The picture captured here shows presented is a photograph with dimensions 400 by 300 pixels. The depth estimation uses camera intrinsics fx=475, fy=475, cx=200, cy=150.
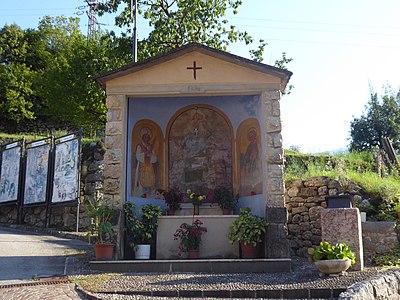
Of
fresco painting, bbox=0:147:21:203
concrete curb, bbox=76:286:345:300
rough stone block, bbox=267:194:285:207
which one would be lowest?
concrete curb, bbox=76:286:345:300

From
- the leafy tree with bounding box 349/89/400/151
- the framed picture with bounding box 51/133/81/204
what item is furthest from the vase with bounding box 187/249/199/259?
the leafy tree with bounding box 349/89/400/151

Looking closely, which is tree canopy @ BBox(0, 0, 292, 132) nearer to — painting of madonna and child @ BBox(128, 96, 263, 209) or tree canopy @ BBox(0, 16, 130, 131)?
tree canopy @ BBox(0, 16, 130, 131)

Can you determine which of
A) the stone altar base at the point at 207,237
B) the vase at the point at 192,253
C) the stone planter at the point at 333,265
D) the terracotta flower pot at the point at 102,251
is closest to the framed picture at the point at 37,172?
the stone altar base at the point at 207,237

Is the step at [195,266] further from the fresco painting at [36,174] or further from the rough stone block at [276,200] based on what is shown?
the fresco painting at [36,174]

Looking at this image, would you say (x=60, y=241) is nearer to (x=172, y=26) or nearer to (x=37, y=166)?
(x=37, y=166)

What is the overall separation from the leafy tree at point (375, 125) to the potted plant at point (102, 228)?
1768cm

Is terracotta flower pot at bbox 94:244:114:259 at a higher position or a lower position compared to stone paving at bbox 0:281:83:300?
higher

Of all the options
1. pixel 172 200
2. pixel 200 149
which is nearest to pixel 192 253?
pixel 172 200

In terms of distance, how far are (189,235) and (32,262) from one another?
2905mm

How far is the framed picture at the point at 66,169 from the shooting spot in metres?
12.8

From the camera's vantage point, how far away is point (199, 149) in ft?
36.4

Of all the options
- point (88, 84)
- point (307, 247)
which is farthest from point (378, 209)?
point (88, 84)

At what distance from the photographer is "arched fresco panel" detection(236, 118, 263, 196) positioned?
10.1 metres

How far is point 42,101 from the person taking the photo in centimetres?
2658
